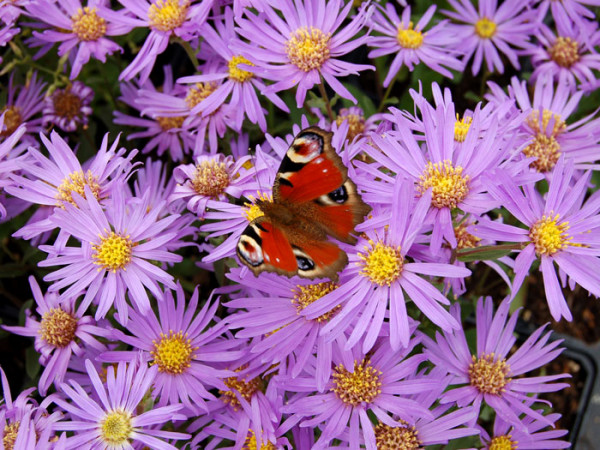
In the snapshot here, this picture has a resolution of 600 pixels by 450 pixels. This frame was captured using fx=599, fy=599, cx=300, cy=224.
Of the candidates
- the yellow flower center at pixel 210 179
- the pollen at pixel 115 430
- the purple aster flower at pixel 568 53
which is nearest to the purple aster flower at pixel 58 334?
the pollen at pixel 115 430

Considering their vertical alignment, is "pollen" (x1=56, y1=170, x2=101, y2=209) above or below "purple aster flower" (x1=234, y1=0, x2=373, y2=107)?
below

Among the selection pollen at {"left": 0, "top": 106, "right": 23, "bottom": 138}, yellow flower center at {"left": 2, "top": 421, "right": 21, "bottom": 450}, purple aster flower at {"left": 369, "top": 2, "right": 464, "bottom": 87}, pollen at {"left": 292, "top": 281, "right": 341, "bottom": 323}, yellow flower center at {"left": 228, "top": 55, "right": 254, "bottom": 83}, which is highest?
purple aster flower at {"left": 369, "top": 2, "right": 464, "bottom": 87}

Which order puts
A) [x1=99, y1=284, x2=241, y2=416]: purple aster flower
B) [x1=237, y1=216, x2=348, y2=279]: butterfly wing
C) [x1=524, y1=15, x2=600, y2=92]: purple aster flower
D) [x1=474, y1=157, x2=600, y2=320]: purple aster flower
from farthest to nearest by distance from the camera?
[x1=524, y1=15, x2=600, y2=92]: purple aster flower, [x1=99, y1=284, x2=241, y2=416]: purple aster flower, [x1=474, y1=157, x2=600, y2=320]: purple aster flower, [x1=237, y1=216, x2=348, y2=279]: butterfly wing

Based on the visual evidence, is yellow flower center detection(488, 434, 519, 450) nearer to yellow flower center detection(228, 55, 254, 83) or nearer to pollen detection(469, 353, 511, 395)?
pollen detection(469, 353, 511, 395)

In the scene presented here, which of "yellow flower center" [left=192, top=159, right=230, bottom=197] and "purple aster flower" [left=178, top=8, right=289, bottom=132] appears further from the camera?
"purple aster flower" [left=178, top=8, right=289, bottom=132]

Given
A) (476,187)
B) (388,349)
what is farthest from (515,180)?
(388,349)

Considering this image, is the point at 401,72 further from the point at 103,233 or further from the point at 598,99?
the point at 103,233

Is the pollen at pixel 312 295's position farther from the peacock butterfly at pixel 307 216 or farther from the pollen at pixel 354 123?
the pollen at pixel 354 123

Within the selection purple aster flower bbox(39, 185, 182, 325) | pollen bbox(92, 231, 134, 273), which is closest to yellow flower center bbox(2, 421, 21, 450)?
purple aster flower bbox(39, 185, 182, 325)
